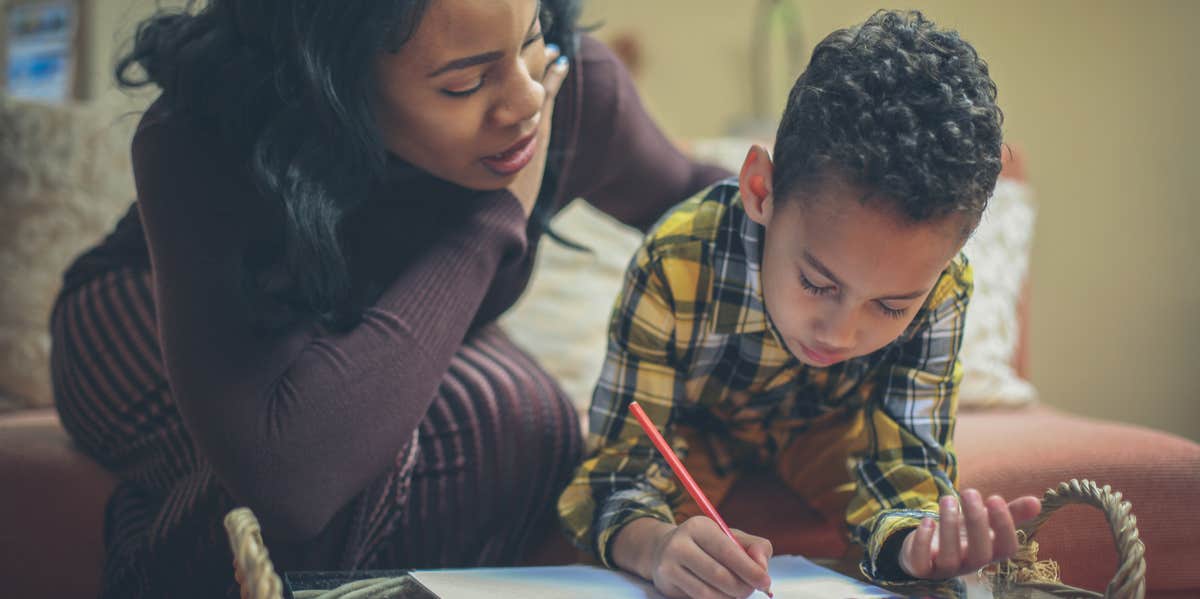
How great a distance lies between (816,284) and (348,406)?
1.27ft

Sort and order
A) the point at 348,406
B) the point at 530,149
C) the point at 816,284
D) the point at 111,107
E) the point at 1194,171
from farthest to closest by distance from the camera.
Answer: the point at 1194,171 → the point at 111,107 → the point at 530,149 → the point at 348,406 → the point at 816,284

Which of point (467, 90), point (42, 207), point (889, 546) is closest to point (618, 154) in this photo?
point (467, 90)

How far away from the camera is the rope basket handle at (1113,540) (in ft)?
1.90

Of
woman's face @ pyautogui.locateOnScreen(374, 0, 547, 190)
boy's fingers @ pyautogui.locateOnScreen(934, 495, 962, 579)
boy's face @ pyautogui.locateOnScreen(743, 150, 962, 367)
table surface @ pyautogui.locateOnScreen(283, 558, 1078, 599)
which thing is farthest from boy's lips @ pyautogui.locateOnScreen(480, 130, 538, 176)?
boy's fingers @ pyautogui.locateOnScreen(934, 495, 962, 579)

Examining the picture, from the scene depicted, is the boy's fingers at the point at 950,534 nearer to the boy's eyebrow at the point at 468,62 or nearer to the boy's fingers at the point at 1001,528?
the boy's fingers at the point at 1001,528

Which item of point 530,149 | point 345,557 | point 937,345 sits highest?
point 530,149

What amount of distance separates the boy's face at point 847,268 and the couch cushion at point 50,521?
0.76 metres

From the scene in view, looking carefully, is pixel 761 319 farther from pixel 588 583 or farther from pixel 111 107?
pixel 111 107

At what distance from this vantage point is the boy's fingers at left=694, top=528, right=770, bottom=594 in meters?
0.64

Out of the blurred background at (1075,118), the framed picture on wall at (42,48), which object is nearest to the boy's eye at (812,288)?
the blurred background at (1075,118)

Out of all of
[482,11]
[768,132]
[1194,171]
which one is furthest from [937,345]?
[1194,171]

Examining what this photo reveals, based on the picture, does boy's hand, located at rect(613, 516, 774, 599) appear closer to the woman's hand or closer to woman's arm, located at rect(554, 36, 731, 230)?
the woman's hand

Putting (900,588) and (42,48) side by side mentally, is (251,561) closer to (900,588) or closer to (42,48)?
(900,588)

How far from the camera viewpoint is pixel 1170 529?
3.15 ft
